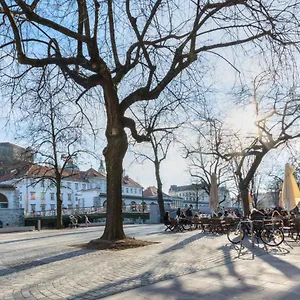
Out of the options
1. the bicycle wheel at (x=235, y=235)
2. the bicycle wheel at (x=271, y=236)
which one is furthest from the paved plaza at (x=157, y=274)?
the bicycle wheel at (x=235, y=235)

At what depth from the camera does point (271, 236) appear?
540 inches

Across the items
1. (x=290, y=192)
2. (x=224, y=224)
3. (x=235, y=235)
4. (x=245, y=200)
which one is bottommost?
(x=235, y=235)

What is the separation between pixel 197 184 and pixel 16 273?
5254 centimetres

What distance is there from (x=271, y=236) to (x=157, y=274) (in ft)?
23.6

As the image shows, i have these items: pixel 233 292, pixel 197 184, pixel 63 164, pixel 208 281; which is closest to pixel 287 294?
pixel 233 292

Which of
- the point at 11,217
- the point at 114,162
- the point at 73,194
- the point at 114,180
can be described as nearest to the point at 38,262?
the point at 114,180

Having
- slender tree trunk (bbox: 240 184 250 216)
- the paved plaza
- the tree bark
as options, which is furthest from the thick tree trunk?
slender tree trunk (bbox: 240 184 250 216)

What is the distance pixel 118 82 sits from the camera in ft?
48.2

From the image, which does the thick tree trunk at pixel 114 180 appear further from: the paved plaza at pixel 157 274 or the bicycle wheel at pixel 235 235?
the bicycle wheel at pixel 235 235

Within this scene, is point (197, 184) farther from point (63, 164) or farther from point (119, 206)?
point (119, 206)

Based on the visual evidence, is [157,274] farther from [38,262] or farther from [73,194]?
[73,194]

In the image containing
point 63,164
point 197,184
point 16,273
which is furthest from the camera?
point 197,184

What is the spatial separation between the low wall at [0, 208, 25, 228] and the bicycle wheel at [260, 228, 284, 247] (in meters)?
47.0

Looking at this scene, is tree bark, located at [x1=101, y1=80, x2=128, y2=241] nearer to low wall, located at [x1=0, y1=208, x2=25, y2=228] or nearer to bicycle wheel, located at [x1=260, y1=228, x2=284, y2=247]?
bicycle wheel, located at [x1=260, y1=228, x2=284, y2=247]
